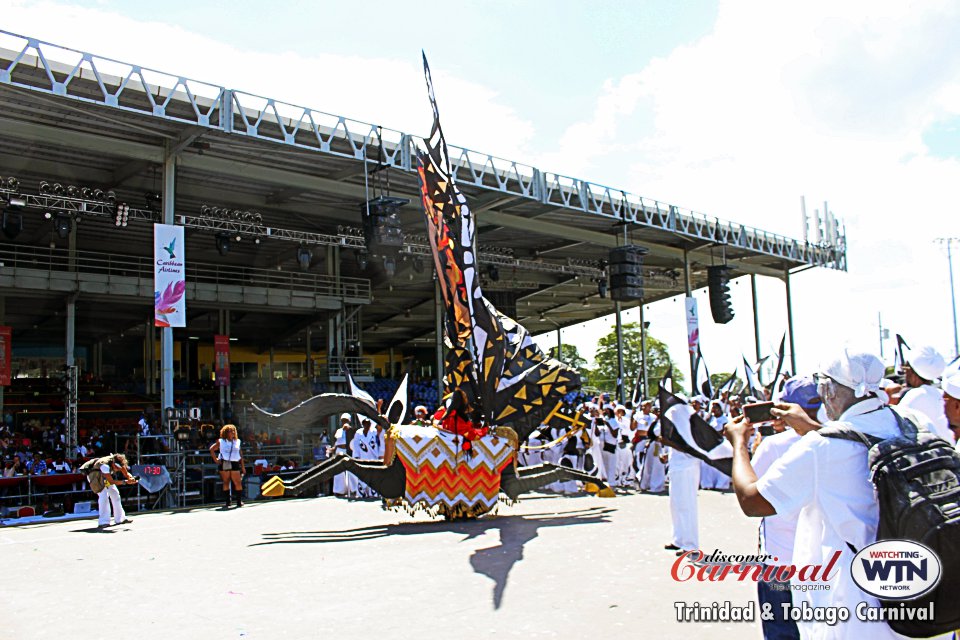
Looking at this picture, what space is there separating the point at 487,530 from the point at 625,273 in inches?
713

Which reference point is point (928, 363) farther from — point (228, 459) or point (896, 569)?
point (228, 459)

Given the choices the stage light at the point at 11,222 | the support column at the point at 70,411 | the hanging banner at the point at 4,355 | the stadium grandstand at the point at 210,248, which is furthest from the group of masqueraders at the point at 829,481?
the hanging banner at the point at 4,355

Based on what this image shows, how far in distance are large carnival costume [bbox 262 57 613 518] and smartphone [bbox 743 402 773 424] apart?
282 inches

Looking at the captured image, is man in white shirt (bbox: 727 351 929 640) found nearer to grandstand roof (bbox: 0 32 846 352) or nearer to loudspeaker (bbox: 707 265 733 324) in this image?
grandstand roof (bbox: 0 32 846 352)

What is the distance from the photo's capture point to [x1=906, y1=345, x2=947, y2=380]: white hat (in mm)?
6203

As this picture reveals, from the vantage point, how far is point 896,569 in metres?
2.45

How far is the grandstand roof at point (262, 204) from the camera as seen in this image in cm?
1817

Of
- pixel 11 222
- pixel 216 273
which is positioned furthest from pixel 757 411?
pixel 216 273

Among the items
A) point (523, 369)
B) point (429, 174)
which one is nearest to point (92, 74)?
point (429, 174)

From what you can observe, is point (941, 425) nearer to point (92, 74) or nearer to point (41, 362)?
point (92, 74)

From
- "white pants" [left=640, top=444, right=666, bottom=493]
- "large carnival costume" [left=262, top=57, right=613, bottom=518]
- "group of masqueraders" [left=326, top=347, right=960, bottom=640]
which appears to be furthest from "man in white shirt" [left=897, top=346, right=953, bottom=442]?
"white pants" [left=640, top=444, right=666, bottom=493]

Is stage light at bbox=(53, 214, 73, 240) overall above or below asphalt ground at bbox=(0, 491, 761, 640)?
above

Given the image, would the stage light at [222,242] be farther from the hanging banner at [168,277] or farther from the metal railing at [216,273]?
the metal railing at [216,273]

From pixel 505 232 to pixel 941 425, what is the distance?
2486cm
